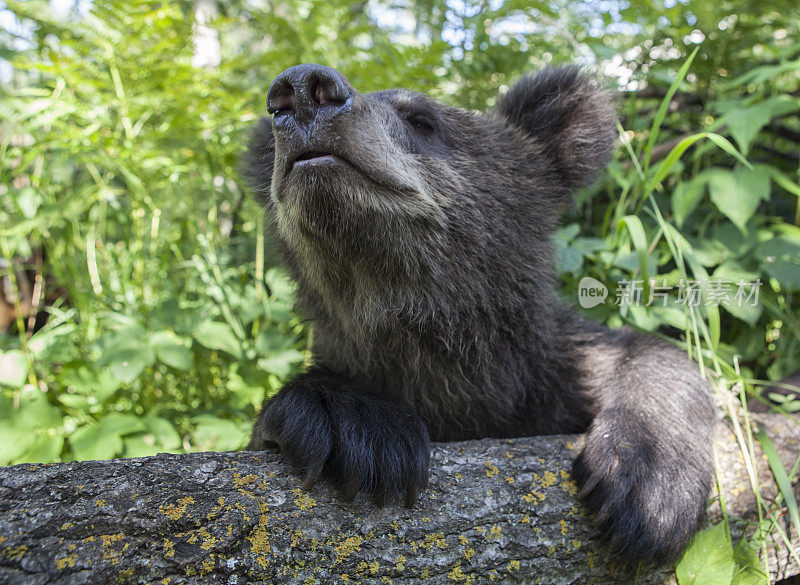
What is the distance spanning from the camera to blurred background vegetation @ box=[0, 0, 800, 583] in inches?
113

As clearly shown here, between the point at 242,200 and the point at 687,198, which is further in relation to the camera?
the point at 242,200

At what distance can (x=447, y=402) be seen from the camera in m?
2.30

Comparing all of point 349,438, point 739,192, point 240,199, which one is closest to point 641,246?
point 739,192

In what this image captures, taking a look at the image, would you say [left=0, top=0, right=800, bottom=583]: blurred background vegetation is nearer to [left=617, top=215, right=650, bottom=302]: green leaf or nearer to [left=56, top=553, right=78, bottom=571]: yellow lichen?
[left=617, top=215, right=650, bottom=302]: green leaf

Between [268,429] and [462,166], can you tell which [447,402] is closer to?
[268,429]

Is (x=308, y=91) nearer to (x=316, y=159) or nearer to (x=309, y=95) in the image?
(x=309, y=95)

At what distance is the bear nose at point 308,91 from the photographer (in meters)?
1.67

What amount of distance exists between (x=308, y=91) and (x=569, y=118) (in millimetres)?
1398

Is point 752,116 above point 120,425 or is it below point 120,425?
above

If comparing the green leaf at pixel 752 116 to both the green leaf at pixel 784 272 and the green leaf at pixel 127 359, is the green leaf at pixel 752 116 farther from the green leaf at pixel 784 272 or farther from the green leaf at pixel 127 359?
the green leaf at pixel 127 359

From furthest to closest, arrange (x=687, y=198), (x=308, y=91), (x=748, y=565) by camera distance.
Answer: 1. (x=687, y=198)
2. (x=748, y=565)
3. (x=308, y=91)

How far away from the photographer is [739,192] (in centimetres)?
295

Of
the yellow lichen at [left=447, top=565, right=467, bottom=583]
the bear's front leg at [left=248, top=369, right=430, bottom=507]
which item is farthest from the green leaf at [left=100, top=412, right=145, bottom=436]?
the yellow lichen at [left=447, top=565, right=467, bottom=583]

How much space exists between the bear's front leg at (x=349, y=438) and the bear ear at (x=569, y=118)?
133cm
